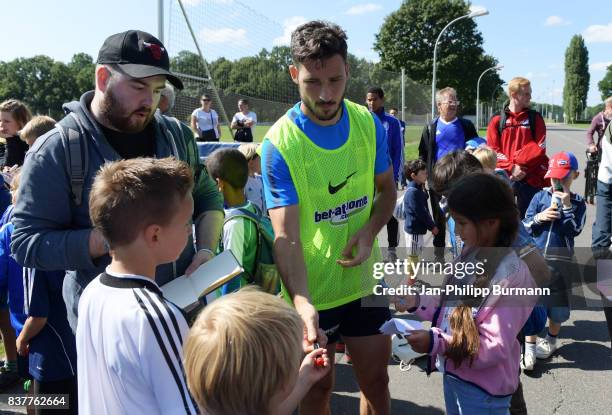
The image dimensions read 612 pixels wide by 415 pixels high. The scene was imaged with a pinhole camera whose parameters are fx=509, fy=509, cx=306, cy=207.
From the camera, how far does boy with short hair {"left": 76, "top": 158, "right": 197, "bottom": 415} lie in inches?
51.8

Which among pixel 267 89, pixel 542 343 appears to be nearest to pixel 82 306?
pixel 542 343

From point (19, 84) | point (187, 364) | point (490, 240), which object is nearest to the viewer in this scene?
point (187, 364)

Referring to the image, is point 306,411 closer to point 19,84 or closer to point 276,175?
point 276,175

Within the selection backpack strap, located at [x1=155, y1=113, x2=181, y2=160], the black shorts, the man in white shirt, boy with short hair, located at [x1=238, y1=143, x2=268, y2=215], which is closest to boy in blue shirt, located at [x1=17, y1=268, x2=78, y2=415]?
backpack strap, located at [x1=155, y1=113, x2=181, y2=160]

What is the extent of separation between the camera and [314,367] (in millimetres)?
1474

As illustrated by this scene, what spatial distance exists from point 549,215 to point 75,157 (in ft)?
11.7

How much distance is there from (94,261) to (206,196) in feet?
1.90

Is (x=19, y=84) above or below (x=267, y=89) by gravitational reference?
above

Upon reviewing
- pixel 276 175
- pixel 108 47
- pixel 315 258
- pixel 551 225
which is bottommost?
pixel 551 225

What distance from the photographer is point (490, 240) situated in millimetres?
2043

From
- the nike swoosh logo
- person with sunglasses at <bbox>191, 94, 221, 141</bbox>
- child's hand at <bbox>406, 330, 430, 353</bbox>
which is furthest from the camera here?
person with sunglasses at <bbox>191, 94, 221, 141</bbox>

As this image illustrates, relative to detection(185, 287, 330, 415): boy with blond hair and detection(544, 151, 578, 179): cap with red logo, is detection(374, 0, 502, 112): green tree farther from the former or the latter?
detection(185, 287, 330, 415): boy with blond hair

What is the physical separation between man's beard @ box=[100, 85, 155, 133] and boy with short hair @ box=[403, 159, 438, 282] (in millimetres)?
3998
